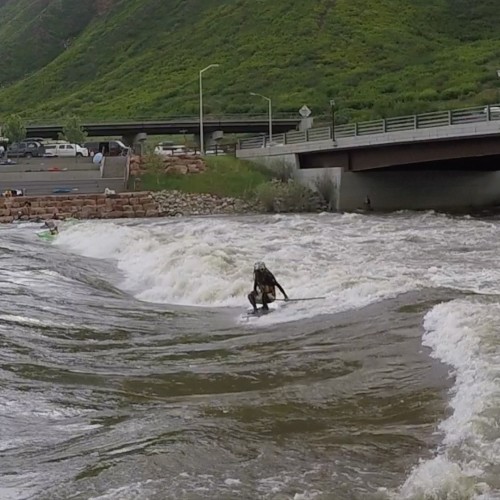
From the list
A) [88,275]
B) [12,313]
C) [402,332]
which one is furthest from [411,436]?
[88,275]

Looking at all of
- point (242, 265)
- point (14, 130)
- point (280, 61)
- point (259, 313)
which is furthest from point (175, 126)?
point (259, 313)

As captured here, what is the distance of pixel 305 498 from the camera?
8.05 m

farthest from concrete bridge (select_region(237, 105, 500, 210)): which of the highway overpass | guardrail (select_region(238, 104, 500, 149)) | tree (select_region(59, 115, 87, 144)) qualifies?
the highway overpass

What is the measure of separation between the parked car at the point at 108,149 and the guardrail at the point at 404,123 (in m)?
12.3

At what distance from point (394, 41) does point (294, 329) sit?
396 feet

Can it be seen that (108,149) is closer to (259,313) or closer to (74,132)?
(74,132)

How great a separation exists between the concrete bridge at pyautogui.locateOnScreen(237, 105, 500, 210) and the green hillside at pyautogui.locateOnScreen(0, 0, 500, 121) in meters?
34.6

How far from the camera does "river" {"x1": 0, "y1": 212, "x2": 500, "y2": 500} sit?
8.70m

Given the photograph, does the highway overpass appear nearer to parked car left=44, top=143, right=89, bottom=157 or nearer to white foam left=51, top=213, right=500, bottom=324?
parked car left=44, top=143, right=89, bottom=157

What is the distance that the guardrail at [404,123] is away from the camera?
46.1 m

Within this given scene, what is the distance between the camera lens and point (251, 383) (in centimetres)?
1262

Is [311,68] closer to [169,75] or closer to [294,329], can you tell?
[169,75]

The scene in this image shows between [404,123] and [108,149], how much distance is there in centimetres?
3149

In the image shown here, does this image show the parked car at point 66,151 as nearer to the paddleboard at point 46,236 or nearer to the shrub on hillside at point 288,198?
the shrub on hillside at point 288,198
